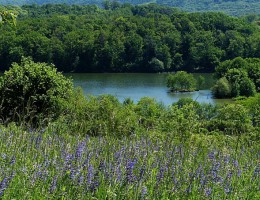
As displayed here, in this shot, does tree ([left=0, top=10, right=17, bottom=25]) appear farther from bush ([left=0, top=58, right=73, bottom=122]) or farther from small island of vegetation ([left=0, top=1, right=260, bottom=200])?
bush ([left=0, top=58, right=73, bottom=122])

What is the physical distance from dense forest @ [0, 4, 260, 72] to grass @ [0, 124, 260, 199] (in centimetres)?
11361

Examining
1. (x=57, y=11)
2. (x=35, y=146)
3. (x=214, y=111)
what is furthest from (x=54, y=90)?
(x=57, y=11)

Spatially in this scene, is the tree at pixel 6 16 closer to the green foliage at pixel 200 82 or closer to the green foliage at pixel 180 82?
the green foliage at pixel 180 82

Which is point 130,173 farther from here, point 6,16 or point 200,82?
point 200,82

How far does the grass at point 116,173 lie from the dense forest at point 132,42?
11361cm

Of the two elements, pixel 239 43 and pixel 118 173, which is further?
pixel 239 43

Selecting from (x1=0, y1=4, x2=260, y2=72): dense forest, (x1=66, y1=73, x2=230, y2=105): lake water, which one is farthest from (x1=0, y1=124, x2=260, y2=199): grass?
(x1=0, y1=4, x2=260, y2=72): dense forest

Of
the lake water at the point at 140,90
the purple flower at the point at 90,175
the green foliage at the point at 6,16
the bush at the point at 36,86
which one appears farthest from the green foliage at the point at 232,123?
the lake water at the point at 140,90

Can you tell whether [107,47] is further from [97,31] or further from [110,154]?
[110,154]

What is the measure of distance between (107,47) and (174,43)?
2166 cm

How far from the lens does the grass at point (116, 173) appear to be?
A: 336cm

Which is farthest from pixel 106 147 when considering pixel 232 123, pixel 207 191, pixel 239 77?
pixel 239 77

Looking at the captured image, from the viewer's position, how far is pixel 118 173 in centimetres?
358

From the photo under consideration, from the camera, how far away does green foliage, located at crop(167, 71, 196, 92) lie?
293 feet
